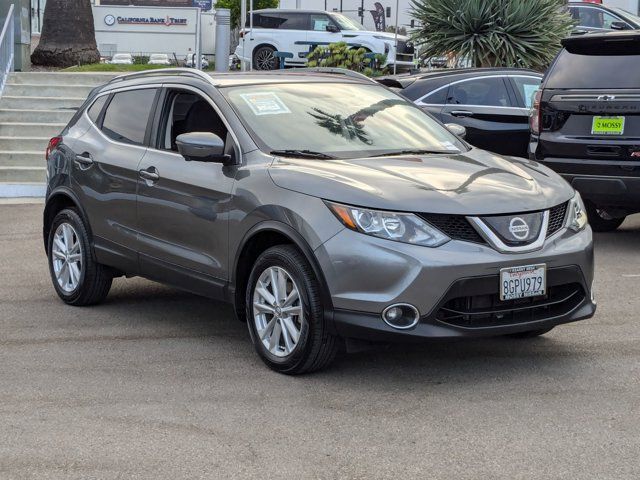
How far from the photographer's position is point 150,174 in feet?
23.0

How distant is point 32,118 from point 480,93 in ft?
25.4

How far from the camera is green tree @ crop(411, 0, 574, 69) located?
Answer: 1822 cm

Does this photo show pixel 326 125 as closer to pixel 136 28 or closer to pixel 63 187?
pixel 63 187

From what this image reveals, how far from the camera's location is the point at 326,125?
6.75 m

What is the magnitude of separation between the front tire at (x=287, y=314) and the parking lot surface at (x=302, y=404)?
110mm

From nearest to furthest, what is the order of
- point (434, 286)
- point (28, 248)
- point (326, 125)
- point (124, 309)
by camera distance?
point (434, 286)
point (326, 125)
point (124, 309)
point (28, 248)

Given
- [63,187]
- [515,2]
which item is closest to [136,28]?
[515,2]

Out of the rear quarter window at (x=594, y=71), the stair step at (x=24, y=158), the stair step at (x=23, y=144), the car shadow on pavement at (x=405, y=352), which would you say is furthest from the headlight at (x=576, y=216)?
the stair step at (x=23, y=144)

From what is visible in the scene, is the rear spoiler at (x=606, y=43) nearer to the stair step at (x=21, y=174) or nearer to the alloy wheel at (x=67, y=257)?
the alloy wheel at (x=67, y=257)

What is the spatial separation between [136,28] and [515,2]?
36.1 feet

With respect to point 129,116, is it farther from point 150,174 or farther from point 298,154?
point 298,154

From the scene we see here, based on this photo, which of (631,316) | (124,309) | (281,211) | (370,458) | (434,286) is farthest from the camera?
(124,309)

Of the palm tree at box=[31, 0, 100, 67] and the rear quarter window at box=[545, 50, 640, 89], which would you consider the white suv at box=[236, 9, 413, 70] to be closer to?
the palm tree at box=[31, 0, 100, 67]

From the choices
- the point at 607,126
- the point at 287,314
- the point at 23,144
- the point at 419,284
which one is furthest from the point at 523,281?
the point at 23,144
